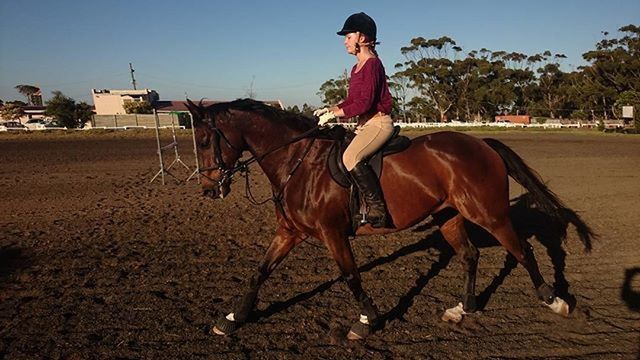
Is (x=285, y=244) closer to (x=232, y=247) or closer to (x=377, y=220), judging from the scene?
(x=377, y=220)

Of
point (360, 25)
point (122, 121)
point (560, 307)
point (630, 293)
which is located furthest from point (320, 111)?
point (122, 121)

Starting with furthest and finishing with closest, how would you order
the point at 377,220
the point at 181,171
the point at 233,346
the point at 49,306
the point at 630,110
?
the point at 630,110 < the point at 181,171 < the point at 49,306 < the point at 377,220 < the point at 233,346

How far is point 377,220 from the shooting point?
4.39 metres

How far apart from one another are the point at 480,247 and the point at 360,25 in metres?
4.61

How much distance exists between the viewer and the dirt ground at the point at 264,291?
4.09 meters

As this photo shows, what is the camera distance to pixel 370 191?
4.26m

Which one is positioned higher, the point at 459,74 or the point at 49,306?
the point at 459,74

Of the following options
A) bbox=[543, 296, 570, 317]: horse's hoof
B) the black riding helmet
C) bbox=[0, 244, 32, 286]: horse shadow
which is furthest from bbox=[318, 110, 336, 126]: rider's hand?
bbox=[0, 244, 32, 286]: horse shadow

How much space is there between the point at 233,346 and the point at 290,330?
2.01 feet

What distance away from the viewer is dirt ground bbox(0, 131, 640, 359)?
4.09 metres

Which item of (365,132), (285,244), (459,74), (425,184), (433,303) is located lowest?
(433,303)

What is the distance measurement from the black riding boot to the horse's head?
4.20 feet

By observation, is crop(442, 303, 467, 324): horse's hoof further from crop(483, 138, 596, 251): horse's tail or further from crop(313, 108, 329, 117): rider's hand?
crop(313, 108, 329, 117): rider's hand

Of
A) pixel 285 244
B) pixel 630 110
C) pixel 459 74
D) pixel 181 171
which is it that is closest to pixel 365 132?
pixel 285 244
